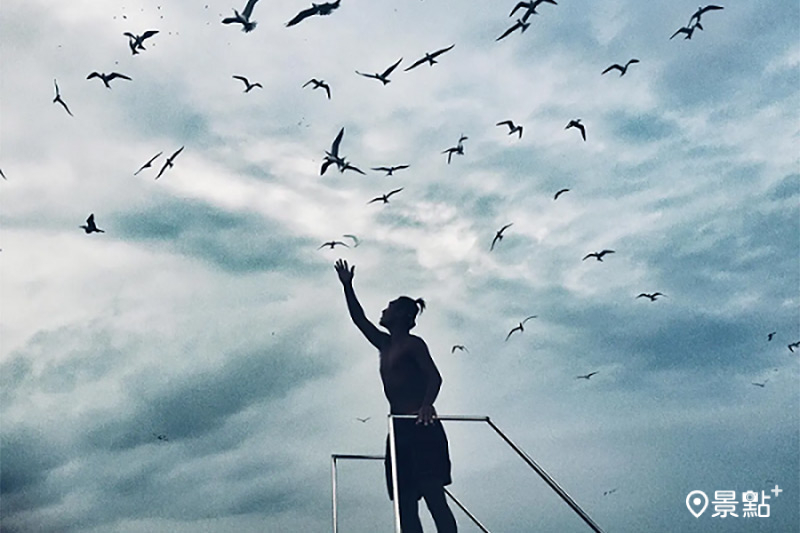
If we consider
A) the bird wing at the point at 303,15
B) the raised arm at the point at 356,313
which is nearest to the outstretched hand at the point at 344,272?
the raised arm at the point at 356,313

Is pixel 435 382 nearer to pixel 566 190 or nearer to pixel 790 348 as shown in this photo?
pixel 566 190

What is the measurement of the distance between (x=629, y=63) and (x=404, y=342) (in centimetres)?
1123

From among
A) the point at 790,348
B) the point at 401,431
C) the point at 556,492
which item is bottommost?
the point at 556,492

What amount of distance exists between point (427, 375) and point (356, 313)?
3.52ft

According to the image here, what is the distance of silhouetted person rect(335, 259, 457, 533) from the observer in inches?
306

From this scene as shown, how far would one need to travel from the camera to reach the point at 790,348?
927 inches

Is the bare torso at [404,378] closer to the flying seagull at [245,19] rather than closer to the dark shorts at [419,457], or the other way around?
the dark shorts at [419,457]

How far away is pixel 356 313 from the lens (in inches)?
345

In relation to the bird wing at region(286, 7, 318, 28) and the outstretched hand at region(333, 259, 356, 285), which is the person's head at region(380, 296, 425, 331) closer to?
the outstretched hand at region(333, 259, 356, 285)

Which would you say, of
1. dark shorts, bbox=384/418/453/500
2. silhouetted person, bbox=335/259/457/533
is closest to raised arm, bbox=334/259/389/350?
silhouetted person, bbox=335/259/457/533

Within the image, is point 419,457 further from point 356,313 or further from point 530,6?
point 530,6

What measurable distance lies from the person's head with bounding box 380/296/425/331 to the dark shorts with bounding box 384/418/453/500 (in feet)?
3.14

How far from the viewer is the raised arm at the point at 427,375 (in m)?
7.64

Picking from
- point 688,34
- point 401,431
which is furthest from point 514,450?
point 688,34
